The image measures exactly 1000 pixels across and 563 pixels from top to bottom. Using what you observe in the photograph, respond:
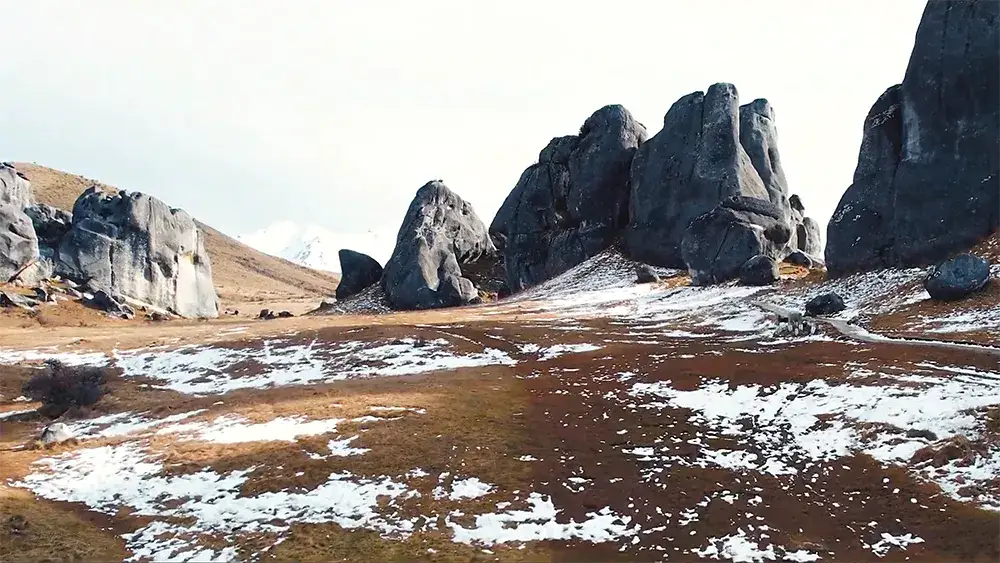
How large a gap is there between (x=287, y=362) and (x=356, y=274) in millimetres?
54918

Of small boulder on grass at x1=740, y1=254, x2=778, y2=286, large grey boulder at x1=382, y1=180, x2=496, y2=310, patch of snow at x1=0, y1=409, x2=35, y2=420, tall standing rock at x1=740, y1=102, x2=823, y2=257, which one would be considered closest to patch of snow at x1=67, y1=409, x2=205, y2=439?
patch of snow at x1=0, y1=409, x2=35, y2=420

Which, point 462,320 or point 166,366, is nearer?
point 166,366

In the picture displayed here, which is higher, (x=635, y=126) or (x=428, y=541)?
(x=635, y=126)

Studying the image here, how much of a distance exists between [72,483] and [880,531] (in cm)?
2084

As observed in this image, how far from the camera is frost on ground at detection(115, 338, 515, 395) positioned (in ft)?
103

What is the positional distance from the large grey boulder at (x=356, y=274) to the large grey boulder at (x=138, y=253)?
17.3 meters

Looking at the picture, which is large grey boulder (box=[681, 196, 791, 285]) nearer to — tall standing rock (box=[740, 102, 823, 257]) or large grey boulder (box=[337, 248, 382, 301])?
tall standing rock (box=[740, 102, 823, 257])

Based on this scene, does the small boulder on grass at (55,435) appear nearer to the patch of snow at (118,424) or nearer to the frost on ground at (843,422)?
the patch of snow at (118,424)

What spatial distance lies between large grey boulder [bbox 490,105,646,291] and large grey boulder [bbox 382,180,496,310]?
5450mm

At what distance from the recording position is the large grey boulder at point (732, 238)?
184 feet

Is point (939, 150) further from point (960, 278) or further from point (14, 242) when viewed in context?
point (14, 242)

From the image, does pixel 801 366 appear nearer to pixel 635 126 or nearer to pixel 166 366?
pixel 166 366

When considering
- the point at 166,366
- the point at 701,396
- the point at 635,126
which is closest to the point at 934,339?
the point at 701,396

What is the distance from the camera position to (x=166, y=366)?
3534 cm
